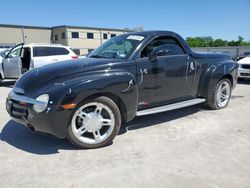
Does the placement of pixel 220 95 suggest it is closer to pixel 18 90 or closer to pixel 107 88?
pixel 107 88

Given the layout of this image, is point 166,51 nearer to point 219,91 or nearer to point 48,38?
point 219,91

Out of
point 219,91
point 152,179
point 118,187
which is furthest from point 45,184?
point 219,91

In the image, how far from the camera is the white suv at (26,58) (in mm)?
10039

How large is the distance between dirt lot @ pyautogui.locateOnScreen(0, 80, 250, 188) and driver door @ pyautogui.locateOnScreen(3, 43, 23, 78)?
18.6 ft

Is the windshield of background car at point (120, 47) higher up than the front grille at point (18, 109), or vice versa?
the windshield of background car at point (120, 47)

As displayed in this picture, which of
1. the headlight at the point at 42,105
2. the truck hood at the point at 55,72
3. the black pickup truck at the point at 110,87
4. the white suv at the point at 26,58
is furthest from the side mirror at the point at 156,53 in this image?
the white suv at the point at 26,58

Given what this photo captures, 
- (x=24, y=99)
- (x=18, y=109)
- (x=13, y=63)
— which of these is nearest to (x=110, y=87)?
(x=24, y=99)

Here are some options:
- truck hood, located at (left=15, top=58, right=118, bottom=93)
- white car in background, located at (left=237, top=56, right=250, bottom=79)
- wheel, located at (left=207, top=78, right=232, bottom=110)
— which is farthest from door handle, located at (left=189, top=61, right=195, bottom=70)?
white car in background, located at (left=237, top=56, right=250, bottom=79)

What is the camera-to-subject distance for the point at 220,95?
19.3 feet

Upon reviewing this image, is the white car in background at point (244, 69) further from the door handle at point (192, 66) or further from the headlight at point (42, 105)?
the headlight at point (42, 105)

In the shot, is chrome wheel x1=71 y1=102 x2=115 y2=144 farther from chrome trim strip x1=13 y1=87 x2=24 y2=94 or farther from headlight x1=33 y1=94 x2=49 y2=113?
chrome trim strip x1=13 y1=87 x2=24 y2=94

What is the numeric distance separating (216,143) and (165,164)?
43.0 inches

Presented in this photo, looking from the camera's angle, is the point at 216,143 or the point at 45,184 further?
the point at 216,143

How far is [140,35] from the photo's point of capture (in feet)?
Answer: 15.3
